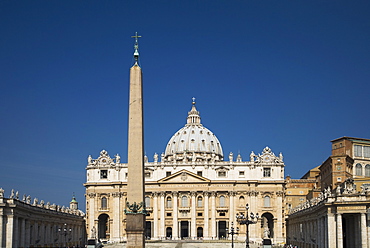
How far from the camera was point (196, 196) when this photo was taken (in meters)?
107

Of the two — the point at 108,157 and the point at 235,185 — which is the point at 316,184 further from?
the point at 108,157

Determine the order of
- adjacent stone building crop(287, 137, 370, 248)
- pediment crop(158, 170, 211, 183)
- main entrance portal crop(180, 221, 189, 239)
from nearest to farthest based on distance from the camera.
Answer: adjacent stone building crop(287, 137, 370, 248), pediment crop(158, 170, 211, 183), main entrance portal crop(180, 221, 189, 239)

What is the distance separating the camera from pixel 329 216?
54406 millimetres

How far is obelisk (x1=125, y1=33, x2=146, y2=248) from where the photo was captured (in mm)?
37406

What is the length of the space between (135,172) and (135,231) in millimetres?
3870

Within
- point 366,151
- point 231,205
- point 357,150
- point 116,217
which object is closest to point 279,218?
point 231,205

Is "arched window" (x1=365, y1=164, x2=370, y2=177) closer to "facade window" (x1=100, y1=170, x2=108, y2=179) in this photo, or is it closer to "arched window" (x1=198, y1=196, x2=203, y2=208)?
"arched window" (x1=198, y1=196, x2=203, y2=208)

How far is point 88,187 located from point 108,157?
6.67 meters

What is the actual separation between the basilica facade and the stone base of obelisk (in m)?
68.2

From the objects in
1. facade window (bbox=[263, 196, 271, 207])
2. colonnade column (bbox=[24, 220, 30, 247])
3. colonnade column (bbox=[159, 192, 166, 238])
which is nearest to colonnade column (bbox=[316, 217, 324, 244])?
colonnade column (bbox=[24, 220, 30, 247])

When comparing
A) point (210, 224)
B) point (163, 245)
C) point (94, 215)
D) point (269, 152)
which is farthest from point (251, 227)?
point (94, 215)

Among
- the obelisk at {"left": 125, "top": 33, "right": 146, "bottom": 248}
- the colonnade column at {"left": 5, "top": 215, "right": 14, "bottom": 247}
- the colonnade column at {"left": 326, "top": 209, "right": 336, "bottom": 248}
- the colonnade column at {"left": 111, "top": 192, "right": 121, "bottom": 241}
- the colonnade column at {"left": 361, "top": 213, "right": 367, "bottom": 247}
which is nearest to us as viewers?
the obelisk at {"left": 125, "top": 33, "right": 146, "bottom": 248}

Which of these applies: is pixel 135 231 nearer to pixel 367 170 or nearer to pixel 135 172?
pixel 135 172

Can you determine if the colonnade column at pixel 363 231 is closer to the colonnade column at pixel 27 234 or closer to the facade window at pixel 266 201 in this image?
the colonnade column at pixel 27 234
